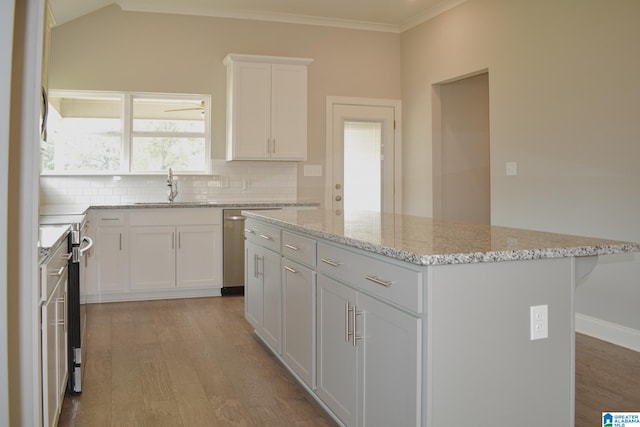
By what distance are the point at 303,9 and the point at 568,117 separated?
10.0 feet

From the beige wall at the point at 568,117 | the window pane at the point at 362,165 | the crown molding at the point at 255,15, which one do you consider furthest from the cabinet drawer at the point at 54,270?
the window pane at the point at 362,165

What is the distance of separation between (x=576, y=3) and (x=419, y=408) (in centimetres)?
358

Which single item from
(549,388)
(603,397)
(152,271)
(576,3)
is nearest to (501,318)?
(549,388)

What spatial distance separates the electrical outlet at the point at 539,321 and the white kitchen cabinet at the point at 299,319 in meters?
1.05

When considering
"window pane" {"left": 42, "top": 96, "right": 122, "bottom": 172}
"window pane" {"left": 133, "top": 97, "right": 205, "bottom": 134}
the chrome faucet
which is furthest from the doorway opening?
"window pane" {"left": 42, "top": 96, "right": 122, "bottom": 172}

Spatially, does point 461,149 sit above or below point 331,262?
above

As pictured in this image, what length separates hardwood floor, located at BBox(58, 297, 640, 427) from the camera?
2.60 metres

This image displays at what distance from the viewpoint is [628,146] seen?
3697 millimetres

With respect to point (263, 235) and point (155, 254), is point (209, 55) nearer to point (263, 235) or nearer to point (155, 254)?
point (155, 254)

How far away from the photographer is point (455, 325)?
1.67 meters

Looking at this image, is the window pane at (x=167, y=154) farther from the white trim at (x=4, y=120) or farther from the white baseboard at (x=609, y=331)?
the white trim at (x=4, y=120)

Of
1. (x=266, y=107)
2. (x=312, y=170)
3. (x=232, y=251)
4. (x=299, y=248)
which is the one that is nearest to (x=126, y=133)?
(x=266, y=107)

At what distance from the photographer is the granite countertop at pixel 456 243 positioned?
1.68 m

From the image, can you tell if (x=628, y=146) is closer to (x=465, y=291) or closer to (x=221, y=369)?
(x=465, y=291)
